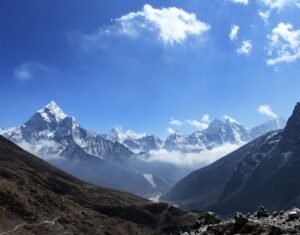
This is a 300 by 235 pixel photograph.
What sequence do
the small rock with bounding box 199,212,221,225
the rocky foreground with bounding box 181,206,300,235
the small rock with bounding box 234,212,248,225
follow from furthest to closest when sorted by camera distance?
1. the small rock with bounding box 199,212,221,225
2. the small rock with bounding box 234,212,248,225
3. the rocky foreground with bounding box 181,206,300,235

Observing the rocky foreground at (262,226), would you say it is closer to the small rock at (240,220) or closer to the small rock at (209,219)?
the small rock at (240,220)

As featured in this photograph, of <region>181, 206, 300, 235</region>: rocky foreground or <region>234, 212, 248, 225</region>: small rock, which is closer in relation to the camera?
<region>181, 206, 300, 235</region>: rocky foreground

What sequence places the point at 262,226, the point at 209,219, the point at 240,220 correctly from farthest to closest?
1. the point at 209,219
2. the point at 240,220
3. the point at 262,226

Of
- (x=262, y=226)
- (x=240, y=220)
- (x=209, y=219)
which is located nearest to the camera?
(x=262, y=226)

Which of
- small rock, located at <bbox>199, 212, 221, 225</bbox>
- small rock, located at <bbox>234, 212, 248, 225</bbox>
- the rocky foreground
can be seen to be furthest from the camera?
small rock, located at <bbox>199, 212, 221, 225</bbox>

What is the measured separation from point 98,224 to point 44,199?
20.6 meters

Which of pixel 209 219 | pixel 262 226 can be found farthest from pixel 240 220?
pixel 209 219

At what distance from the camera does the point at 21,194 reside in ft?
593

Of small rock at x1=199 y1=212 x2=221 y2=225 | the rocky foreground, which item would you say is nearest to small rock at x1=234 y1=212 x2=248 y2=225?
the rocky foreground

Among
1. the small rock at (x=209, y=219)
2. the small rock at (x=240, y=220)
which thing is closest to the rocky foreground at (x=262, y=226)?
the small rock at (x=240, y=220)

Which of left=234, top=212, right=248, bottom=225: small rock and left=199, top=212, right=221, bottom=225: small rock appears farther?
left=199, top=212, right=221, bottom=225: small rock

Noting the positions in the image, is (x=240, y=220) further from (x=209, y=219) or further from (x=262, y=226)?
(x=209, y=219)

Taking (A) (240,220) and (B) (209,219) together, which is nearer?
(A) (240,220)

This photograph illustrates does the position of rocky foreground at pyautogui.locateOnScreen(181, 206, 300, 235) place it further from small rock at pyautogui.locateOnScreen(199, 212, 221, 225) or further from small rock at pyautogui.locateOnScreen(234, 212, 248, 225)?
small rock at pyautogui.locateOnScreen(199, 212, 221, 225)
